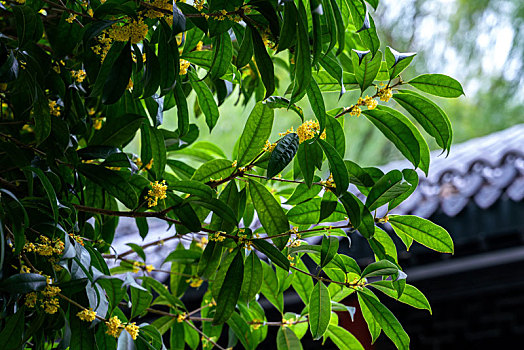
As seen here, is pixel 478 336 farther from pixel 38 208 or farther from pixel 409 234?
pixel 38 208

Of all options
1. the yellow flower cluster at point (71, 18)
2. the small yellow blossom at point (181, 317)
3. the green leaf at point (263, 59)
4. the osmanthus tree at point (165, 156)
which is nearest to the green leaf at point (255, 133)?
the osmanthus tree at point (165, 156)

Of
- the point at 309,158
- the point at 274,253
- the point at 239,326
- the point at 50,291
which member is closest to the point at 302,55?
the point at 309,158

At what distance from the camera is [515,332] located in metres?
1.69

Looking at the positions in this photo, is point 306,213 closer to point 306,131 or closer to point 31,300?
point 306,131

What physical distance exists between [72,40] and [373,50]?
331 millimetres

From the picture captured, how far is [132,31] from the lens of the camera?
55cm

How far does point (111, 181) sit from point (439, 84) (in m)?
0.39

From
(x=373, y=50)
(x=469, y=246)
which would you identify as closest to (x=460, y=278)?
(x=469, y=246)

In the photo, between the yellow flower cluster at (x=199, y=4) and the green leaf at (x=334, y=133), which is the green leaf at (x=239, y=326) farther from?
the yellow flower cluster at (x=199, y=4)

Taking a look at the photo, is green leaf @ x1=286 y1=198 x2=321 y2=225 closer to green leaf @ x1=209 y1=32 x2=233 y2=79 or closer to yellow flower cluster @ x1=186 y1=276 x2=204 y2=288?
green leaf @ x1=209 y1=32 x2=233 y2=79

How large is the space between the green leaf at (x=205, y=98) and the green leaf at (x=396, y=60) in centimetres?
23

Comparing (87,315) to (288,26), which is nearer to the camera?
(288,26)

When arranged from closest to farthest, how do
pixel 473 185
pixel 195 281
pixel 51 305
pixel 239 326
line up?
pixel 51 305 < pixel 239 326 < pixel 195 281 < pixel 473 185

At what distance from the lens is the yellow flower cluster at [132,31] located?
0.54m
